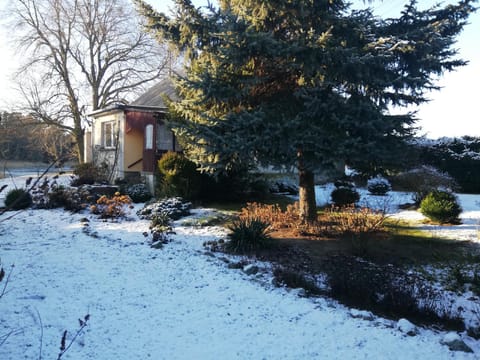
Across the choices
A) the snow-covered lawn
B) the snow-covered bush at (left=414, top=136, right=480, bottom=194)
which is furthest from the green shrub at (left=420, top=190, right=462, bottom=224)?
the snow-covered bush at (left=414, top=136, right=480, bottom=194)

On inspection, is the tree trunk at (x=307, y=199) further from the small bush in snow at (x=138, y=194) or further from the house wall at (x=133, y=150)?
the house wall at (x=133, y=150)

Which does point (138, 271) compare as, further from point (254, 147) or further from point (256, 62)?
point (256, 62)

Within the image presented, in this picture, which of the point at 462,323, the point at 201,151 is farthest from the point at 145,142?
the point at 462,323

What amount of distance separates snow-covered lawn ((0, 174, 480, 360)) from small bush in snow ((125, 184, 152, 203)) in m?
6.58

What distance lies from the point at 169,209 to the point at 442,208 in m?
6.63

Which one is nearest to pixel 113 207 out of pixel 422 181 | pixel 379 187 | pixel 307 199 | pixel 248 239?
pixel 248 239

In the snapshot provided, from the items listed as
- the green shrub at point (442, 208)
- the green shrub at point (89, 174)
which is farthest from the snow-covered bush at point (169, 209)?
the green shrub at point (89, 174)

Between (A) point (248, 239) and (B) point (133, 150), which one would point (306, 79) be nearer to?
(A) point (248, 239)

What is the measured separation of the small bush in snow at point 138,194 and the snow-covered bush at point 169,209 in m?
2.87

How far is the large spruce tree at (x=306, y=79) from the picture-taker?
7569 mm

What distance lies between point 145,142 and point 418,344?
13882 millimetres

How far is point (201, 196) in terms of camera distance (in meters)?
12.6

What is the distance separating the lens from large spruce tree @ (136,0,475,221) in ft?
24.8

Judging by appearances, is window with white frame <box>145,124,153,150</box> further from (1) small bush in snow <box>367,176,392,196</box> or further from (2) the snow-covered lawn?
(2) the snow-covered lawn
